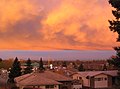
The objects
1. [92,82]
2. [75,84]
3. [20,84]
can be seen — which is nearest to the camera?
[20,84]

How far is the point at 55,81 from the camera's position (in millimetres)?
54531

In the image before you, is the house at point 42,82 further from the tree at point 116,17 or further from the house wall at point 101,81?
the tree at point 116,17

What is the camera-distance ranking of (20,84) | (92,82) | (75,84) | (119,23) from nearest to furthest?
(119,23) < (20,84) < (75,84) < (92,82)

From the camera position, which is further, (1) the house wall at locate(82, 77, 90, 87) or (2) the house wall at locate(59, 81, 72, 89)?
(1) the house wall at locate(82, 77, 90, 87)

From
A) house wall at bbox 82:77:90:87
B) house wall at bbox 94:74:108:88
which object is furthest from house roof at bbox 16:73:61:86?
house wall at bbox 82:77:90:87

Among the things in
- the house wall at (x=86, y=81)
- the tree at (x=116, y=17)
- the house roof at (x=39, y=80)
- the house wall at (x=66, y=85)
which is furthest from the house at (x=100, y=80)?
the tree at (x=116, y=17)

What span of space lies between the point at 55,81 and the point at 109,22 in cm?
3172

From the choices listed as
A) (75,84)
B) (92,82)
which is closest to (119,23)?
(75,84)

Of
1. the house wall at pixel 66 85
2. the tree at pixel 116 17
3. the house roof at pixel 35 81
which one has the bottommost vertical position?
the house wall at pixel 66 85

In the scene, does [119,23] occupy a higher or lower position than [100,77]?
higher

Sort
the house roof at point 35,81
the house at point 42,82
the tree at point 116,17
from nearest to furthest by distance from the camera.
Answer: the tree at point 116,17 < the house at point 42,82 < the house roof at point 35,81

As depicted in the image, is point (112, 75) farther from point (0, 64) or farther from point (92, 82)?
point (0, 64)

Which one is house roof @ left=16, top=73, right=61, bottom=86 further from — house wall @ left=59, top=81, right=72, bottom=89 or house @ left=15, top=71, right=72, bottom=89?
house wall @ left=59, top=81, right=72, bottom=89

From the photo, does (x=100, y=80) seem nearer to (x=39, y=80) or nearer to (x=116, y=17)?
(x=39, y=80)
